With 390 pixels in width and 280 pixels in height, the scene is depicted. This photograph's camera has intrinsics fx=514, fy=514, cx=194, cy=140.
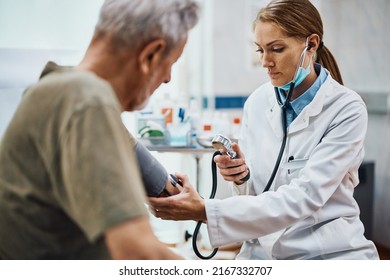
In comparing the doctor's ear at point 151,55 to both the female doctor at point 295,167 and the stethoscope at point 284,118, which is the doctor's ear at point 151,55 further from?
the stethoscope at point 284,118

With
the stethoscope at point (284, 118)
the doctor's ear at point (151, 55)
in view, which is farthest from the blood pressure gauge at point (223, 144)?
the doctor's ear at point (151, 55)

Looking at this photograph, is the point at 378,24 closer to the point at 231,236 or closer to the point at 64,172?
the point at 231,236

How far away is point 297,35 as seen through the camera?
4.48 ft

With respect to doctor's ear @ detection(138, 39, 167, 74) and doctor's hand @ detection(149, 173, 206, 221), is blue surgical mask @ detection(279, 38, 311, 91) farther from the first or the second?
doctor's ear @ detection(138, 39, 167, 74)

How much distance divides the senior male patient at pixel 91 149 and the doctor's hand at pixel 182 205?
1.18ft

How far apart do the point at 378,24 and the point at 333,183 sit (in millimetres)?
1478

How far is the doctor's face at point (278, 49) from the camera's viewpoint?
137 centimetres

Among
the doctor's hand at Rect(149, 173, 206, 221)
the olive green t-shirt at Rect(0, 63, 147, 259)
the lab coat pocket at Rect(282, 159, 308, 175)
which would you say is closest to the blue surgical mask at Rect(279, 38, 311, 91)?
the lab coat pocket at Rect(282, 159, 308, 175)

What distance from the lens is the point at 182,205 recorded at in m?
1.26

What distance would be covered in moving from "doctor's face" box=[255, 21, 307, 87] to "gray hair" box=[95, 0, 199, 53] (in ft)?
1.72

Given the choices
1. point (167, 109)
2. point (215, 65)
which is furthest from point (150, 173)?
point (215, 65)

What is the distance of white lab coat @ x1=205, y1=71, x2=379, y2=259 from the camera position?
4.24 ft
